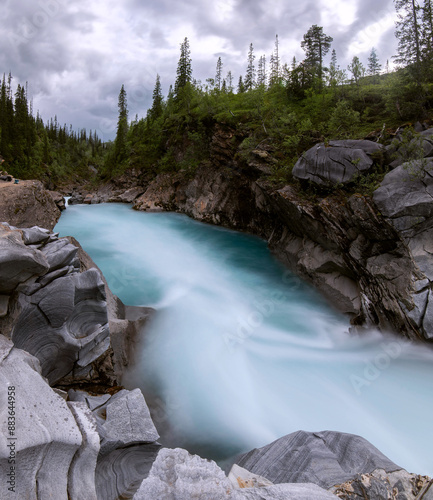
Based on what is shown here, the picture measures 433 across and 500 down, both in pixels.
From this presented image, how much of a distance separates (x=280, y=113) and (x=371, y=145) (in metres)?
11.0

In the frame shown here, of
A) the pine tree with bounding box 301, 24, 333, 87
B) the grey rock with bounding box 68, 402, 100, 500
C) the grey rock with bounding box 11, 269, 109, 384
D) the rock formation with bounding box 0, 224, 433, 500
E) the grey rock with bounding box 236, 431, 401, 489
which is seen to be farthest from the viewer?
the pine tree with bounding box 301, 24, 333, 87

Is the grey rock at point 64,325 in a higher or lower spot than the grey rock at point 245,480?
higher

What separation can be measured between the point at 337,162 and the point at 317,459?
404 inches

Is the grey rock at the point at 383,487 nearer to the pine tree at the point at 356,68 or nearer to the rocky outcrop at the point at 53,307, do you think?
the rocky outcrop at the point at 53,307

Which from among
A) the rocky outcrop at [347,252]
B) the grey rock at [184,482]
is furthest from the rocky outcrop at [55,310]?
the rocky outcrop at [347,252]

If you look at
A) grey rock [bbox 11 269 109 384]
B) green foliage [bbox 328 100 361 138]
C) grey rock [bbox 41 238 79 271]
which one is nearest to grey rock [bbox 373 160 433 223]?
green foliage [bbox 328 100 361 138]

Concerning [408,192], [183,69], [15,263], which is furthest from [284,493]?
[183,69]

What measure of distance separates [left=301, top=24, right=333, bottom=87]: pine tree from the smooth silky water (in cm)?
2107

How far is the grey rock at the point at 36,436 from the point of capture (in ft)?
8.70

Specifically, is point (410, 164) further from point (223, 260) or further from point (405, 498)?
point (223, 260)

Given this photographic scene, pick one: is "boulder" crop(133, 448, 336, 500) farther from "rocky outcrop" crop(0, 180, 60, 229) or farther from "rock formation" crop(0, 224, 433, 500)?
"rocky outcrop" crop(0, 180, 60, 229)

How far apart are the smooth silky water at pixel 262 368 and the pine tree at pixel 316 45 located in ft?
69.1

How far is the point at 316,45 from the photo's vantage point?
78.6ft

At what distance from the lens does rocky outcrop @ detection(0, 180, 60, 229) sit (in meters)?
8.89
